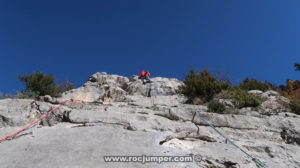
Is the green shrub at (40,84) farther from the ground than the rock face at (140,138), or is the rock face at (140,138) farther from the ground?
the green shrub at (40,84)

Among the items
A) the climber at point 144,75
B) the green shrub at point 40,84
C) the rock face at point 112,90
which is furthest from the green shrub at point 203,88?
the green shrub at point 40,84

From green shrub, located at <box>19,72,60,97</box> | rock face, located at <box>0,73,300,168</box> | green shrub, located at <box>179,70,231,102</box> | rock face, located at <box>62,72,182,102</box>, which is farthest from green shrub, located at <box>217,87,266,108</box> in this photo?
green shrub, located at <box>19,72,60,97</box>

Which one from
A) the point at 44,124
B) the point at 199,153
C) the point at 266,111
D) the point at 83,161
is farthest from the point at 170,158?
the point at 266,111

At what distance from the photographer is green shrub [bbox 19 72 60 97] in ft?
28.9

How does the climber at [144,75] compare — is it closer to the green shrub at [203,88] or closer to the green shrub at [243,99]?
the green shrub at [203,88]

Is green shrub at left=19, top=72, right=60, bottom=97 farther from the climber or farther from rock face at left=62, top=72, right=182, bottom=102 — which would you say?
the climber

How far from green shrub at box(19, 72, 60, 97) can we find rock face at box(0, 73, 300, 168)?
260 cm

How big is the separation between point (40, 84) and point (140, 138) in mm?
6566

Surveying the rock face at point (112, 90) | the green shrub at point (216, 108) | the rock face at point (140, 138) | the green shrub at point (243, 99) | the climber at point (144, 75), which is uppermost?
the climber at point (144, 75)

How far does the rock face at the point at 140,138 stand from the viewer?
358 centimetres

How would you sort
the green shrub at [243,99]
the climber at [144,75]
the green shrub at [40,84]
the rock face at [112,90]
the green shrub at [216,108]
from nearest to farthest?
the green shrub at [216,108], the green shrub at [243,99], the green shrub at [40,84], the rock face at [112,90], the climber at [144,75]

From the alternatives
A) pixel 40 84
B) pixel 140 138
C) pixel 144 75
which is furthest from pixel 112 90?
pixel 140 138

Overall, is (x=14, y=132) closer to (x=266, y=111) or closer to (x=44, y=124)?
(x=44, y=124)

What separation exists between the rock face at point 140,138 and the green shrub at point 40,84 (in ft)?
8.53
